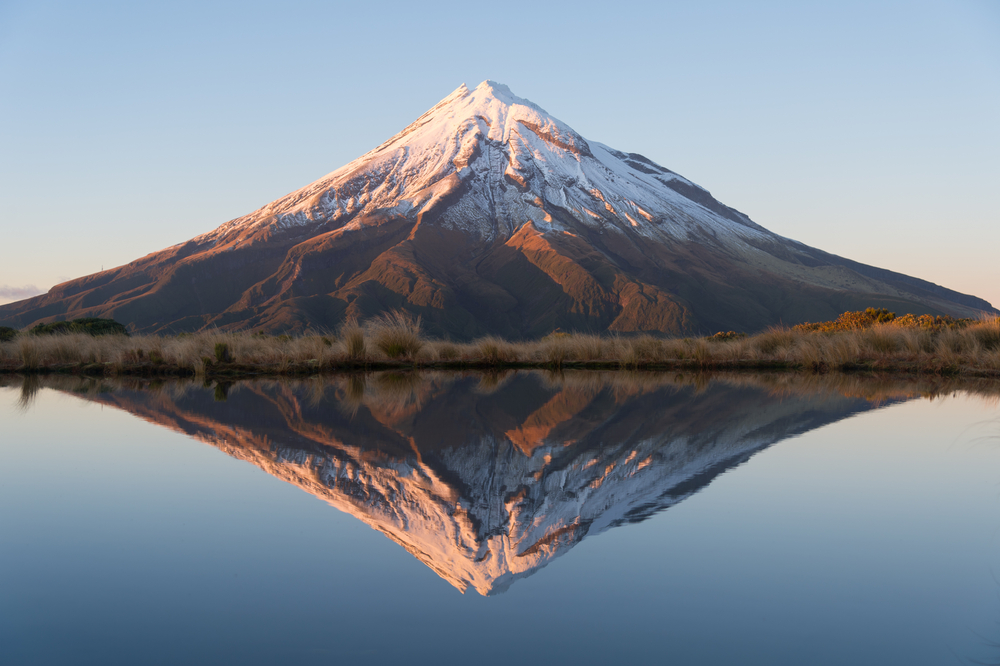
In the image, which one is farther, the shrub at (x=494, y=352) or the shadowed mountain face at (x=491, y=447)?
the shrub at (x=494, y=352)

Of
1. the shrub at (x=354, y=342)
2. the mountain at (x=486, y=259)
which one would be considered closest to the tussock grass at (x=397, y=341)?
the shrub at (x=354, y=342)

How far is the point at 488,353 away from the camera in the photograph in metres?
14.9

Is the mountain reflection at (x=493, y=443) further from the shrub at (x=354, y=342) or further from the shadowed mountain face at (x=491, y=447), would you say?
the shrub at (x=354, y=342)

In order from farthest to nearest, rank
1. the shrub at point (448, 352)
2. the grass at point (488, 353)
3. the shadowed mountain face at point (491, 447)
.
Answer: the shrub at point (448, 352)
the grass at point (488, 353)
the shadowed mountain face at point (491, 447)

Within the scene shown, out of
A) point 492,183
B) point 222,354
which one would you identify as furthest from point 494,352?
point 492,183

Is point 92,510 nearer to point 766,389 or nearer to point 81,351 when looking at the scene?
point 766,389

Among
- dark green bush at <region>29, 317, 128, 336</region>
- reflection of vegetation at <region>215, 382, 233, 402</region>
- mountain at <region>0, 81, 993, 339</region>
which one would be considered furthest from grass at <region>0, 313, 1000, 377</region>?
mountain at <region>0, 81, 993, 339</region>

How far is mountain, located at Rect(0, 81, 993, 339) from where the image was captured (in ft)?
364

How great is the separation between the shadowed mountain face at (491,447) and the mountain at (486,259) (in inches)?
3477

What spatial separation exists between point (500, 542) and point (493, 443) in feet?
7.33

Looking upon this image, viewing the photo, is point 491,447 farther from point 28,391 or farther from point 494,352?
point 494,352

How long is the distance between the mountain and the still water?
3602 inches

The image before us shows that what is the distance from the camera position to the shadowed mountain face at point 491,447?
328 cm

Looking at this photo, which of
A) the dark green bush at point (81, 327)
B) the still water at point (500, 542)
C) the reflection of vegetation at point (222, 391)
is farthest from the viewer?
the dark green bush at point (81, 327)
